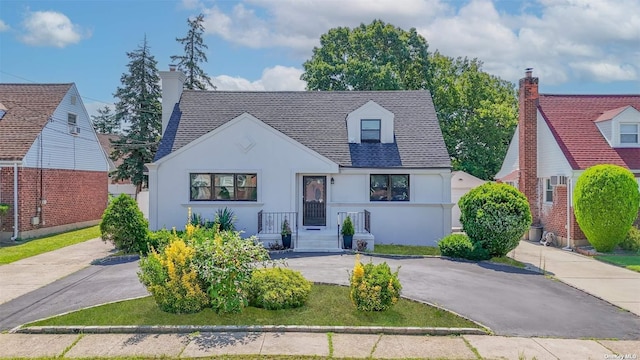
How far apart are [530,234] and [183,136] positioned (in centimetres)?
1644

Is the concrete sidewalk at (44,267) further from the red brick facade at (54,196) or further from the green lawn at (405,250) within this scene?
the green lawn at (405,250)

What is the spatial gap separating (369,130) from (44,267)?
12.7m

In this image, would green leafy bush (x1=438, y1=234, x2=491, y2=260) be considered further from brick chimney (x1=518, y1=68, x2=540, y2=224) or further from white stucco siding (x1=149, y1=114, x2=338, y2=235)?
brick chimney (x1=518, y1=68, x2=540, y2=224)

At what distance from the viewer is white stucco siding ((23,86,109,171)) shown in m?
19.5

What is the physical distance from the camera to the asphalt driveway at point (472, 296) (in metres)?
7.78

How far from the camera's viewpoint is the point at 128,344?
680cm

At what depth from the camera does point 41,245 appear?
16.8 m

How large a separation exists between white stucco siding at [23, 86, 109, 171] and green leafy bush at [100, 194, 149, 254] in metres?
6.94

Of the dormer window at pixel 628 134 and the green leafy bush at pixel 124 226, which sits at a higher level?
the dormer window at pixel 628 134

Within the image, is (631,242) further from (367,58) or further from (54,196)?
(54,196)

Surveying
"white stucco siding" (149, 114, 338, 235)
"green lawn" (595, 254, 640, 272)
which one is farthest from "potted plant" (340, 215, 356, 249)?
"green lawn" (595, 254, 640, 272)

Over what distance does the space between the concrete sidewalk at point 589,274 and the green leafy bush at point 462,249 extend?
1655mm

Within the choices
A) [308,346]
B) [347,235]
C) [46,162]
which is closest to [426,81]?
[347,235]

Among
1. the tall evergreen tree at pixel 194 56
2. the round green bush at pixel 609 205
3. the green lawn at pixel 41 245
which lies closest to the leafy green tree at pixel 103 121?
the tall evergreen tree at pixel 194 56
